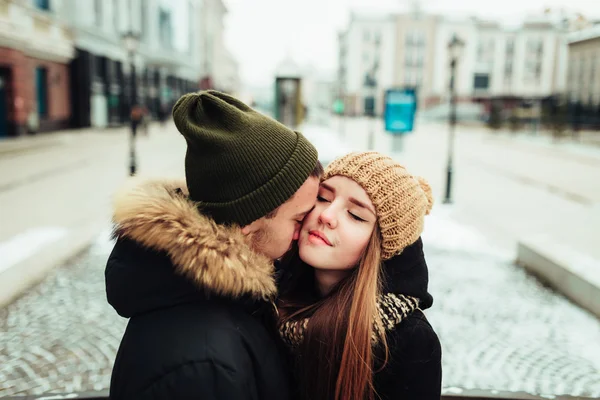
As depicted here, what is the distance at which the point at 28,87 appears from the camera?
2327 cm

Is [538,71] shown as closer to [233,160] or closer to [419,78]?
[419,78]

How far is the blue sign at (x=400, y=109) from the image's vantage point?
59.1 ft

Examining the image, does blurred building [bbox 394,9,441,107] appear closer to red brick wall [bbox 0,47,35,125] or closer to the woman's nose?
red brick wall [bbox 0,47,35,125]

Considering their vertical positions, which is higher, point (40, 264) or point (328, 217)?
point (328, 217)

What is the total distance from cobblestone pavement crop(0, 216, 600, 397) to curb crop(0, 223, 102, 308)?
0.12 metres

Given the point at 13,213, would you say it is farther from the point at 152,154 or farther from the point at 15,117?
the point at 15,117

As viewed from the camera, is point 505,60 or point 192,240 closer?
point 192,240

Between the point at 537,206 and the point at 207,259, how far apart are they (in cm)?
1106

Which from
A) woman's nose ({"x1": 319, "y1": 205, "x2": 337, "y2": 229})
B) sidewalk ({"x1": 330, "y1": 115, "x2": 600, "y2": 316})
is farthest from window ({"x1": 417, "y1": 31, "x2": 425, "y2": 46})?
woman's nose ({"x1": 319, "y1": 205, "x2": 337, "y2": 229})

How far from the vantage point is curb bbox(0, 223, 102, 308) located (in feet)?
17.3

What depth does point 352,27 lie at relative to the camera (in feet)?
275

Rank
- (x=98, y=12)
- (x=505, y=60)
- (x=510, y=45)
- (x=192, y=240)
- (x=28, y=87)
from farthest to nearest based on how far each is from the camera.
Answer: (x=505, y=60) < (x=510, y=45) < (x=98, y=12) < (x=28, y=87) < (x=192, y=240)

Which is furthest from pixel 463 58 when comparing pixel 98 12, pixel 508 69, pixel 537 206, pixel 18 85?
pixel 537 206

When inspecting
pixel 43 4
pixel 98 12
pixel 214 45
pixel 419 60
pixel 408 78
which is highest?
pixel 214 45
